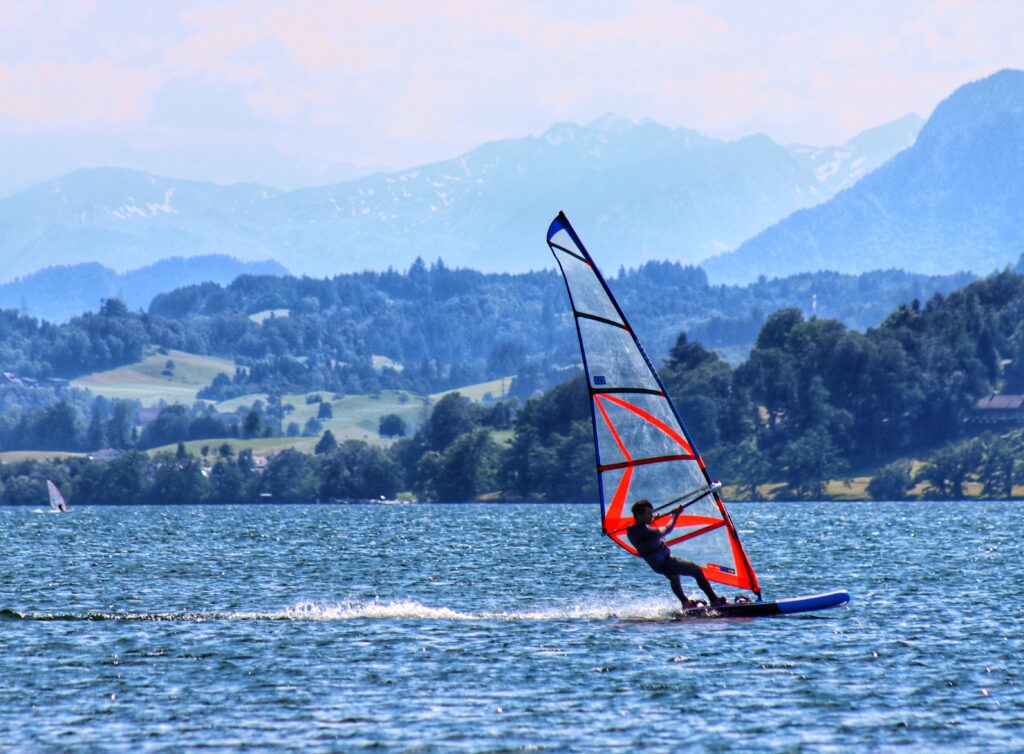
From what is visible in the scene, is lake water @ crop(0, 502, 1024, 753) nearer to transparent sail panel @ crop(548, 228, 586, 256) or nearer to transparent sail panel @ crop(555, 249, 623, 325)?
transparent sail panel @ crop(555, 249, 623, 325)

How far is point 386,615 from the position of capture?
5019 cm

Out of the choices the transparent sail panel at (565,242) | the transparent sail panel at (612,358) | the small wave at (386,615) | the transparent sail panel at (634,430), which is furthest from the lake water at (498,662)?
the transparent sail panel at (565,242)

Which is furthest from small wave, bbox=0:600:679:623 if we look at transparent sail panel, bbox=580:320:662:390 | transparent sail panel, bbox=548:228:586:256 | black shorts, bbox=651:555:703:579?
transparent sail panel, bbox=548:228:586:256

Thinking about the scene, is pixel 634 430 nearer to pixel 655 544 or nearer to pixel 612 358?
pixel 612 358

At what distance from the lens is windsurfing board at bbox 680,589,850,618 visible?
4428 cm

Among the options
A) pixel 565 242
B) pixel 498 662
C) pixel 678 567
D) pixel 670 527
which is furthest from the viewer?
pixel 678 567

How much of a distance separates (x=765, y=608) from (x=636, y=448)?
5.52 metres

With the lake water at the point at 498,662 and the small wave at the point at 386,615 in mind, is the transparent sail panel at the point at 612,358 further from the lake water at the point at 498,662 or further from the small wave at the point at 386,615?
the small wave at the point at 386,615

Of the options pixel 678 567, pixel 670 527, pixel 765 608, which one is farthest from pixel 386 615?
pixel 670 527

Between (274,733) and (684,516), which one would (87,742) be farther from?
(684,516)

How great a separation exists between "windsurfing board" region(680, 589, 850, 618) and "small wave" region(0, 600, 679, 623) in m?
2.30

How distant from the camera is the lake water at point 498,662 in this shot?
31328mm

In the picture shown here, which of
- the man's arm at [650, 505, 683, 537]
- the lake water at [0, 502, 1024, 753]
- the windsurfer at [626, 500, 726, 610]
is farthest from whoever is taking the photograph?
the windsurfer at [626, 500, 726, 610]

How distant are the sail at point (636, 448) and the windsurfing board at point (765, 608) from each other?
1.79m
